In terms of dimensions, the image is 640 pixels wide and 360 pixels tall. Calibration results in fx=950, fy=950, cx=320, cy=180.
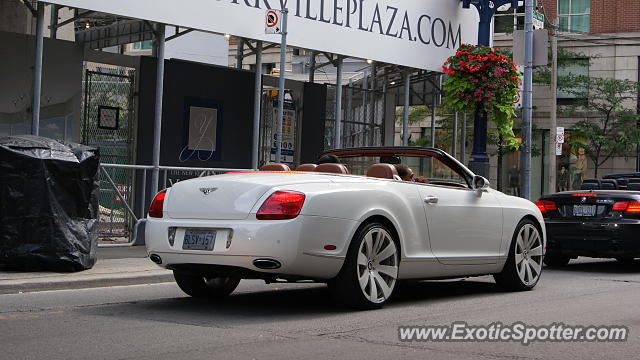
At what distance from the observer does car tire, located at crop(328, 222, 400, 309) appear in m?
8.00

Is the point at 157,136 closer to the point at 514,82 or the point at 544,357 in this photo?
the point at 514,82

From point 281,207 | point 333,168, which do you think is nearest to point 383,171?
point 333,168

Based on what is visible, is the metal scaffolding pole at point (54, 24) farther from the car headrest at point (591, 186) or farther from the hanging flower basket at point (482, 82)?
the car headrest at point (591, 186)

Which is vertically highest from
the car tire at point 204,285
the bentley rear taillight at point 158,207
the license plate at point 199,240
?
the bentley rear taillight at point 158,207

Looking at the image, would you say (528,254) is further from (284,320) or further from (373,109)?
(373,109)

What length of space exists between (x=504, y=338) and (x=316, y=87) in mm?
13519

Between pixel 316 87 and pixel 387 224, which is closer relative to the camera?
pixel 387 224

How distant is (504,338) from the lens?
23.0 ft

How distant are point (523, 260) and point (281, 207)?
376cm

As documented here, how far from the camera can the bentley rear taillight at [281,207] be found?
7.66m

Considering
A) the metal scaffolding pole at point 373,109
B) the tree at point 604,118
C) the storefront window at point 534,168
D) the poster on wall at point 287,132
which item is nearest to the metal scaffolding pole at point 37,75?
the poster on wall at point 287,132

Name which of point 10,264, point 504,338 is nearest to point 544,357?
point 504,338

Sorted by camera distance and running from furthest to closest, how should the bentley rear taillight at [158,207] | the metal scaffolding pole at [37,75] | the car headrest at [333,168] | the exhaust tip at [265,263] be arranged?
the metal scaffolding pole at [37,75]
the car headrest at [333,168]
the bentley rear taillight at [158,207]
the exhaust tip at [265,263]

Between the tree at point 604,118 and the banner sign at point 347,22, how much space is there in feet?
56.8
